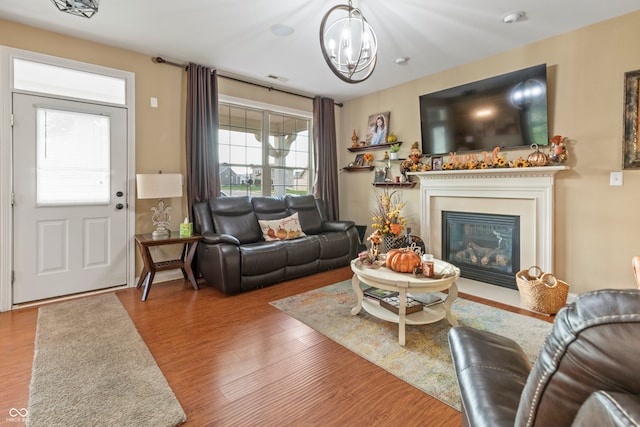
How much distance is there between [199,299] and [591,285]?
3.85m

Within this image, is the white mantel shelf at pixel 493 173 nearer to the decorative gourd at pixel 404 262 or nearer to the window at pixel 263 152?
the decorative gourd at pixel 404 262

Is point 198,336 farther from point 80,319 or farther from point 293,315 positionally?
point 80,319

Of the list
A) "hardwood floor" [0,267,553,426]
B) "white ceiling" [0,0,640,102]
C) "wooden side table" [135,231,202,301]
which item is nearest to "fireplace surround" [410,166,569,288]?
"hardwood floor" [0,267,553,426]

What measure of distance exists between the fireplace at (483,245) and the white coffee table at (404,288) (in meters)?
1.45

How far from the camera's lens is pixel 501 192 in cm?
353

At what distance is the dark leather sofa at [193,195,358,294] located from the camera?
3291 millimetres

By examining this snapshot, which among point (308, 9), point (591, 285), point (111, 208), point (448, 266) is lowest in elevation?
point (591, 285)

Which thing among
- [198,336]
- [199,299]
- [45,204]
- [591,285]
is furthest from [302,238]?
[591,285]

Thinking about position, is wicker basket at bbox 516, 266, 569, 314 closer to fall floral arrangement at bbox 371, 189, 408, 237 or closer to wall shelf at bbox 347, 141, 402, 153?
fall floral arrangement at bbox 371, 189, 408, 237

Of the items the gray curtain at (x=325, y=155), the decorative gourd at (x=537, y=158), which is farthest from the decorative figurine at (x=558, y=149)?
the gray curtain at (x=325, y=155)

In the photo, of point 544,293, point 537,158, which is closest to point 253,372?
point 544,293

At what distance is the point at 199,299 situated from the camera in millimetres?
3191

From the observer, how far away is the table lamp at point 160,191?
3.36 meters

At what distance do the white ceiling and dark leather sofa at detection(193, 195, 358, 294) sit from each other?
1791 mm
